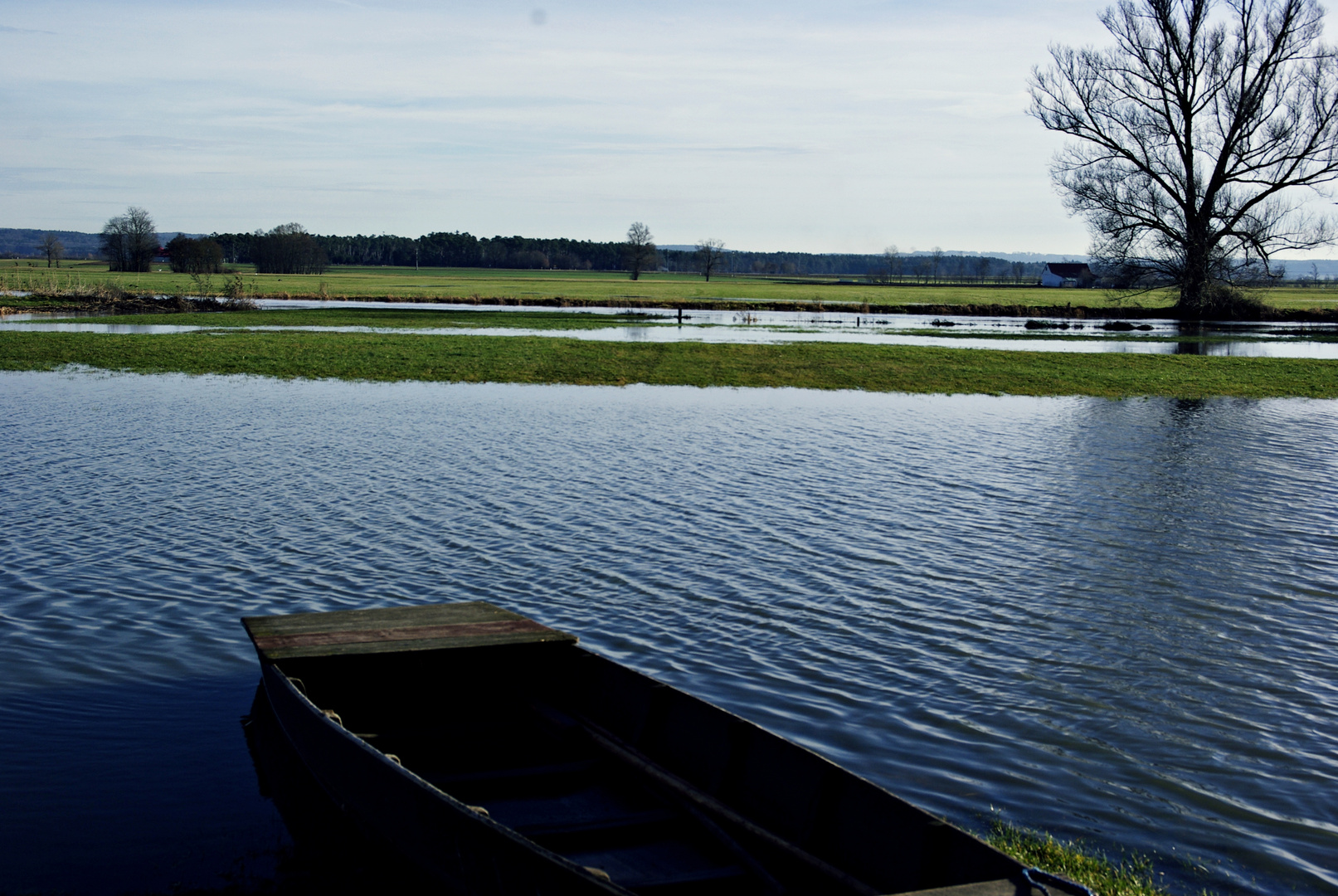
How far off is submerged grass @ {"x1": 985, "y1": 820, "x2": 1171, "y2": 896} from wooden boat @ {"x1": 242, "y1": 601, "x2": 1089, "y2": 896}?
1110mm

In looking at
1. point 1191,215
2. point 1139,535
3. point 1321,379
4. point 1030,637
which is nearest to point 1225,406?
point 1321,379

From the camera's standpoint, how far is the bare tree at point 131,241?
15012 cm

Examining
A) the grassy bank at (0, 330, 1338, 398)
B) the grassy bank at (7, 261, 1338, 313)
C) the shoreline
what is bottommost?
the grassy bank at (0, 330, 1338, 398)

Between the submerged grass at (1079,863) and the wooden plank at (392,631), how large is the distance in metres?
3.49

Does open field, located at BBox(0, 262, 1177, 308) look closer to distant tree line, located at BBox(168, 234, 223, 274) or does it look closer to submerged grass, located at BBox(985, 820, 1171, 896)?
distant tree line, located at BBox(168, 234, 223, 274)

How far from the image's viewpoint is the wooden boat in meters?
4.89

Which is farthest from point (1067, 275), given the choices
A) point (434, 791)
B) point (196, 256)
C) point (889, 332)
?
point (434, 791)

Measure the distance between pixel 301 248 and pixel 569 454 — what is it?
148753 mm

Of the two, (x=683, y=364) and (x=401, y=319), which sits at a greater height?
(x=401, y=319)

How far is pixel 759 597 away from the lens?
1127 centimetres

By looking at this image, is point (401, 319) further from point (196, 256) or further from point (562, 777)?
point (196, 256)

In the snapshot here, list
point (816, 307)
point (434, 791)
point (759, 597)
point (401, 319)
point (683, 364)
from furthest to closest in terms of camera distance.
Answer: point (816, 307)
point (401, 319)
point (683, 364)
point (759, 597)
point (434, 791)

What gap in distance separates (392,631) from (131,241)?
542ft

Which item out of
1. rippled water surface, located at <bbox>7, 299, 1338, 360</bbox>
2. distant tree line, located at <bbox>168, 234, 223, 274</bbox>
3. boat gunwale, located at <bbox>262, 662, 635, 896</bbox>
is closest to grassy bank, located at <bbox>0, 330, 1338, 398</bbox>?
rippled water surface, located at <bbox>7, 299, 1338, 360</bbox>
